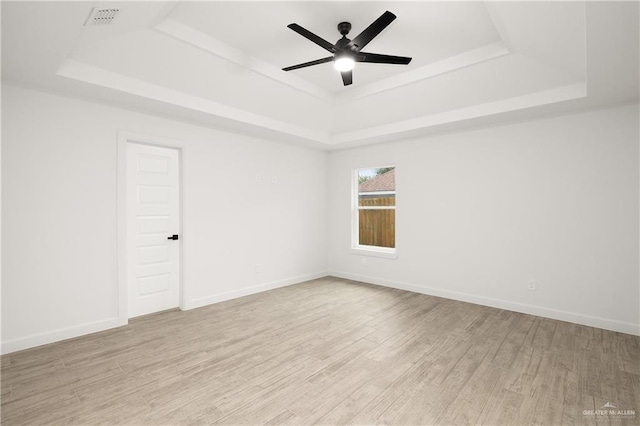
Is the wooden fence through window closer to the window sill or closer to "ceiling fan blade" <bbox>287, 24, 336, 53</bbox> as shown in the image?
the window sill

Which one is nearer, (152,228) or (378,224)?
(152,228)

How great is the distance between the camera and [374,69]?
12.8 ft

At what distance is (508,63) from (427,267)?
2945mm

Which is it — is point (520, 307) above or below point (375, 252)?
below

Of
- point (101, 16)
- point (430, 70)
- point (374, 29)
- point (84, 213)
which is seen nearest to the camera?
point (101, 16)

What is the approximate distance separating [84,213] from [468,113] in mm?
4703

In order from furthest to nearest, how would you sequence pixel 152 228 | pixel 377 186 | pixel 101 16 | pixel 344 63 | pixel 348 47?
pixel 377 186, pixel 152 228, pixel 344 63, pixel 348 47, pixel 101 16

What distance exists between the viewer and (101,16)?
2244mm

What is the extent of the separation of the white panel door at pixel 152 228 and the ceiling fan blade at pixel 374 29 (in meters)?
2.81

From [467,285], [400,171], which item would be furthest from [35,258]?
[467,285]

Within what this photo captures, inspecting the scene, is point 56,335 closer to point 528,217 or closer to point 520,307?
point 520,307

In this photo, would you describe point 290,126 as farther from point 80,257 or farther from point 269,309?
point 80,257

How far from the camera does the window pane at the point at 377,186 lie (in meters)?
→ 5.59

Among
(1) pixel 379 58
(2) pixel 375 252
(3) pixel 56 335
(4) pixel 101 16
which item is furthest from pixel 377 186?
(3) pixel 56 335
